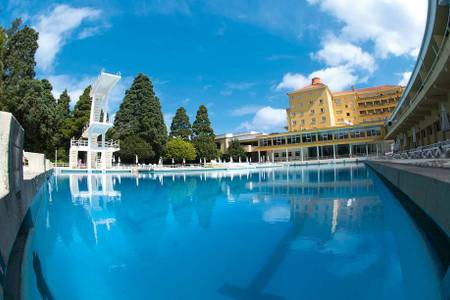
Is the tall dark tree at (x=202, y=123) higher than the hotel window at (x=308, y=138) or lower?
higher

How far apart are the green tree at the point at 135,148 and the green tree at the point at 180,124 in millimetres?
11010

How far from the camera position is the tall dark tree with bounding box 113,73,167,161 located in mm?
37094

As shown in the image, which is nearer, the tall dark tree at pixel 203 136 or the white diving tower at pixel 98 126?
the white diving tower at pixel 98 126

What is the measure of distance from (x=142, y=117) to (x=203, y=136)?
10886mm

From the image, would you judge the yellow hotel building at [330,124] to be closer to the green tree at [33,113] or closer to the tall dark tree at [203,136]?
the tall dark tree at [203,136]

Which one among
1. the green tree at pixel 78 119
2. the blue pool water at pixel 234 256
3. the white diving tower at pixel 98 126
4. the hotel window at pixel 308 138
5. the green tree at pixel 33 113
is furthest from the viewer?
the hotel window at pixel 308 138

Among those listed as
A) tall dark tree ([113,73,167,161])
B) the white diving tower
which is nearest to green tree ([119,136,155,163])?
tall dark tree ([113,73,167,161])

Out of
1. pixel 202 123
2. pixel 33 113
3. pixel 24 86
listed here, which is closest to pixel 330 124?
pixel 202 123

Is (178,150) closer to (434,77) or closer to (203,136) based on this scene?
(203,136)

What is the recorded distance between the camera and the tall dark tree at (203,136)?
1741 inches

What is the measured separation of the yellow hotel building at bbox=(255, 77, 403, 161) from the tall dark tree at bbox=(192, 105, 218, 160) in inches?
438

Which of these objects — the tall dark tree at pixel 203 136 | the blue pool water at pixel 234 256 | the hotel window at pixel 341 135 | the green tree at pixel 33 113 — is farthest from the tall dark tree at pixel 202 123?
the blue pool water at pixel 234 256

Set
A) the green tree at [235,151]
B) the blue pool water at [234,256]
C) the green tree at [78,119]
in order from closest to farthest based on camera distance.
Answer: the blue pool water at [234,256] → the green tree at [78,119] → the green tree at [235,151]

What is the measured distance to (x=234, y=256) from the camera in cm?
450
